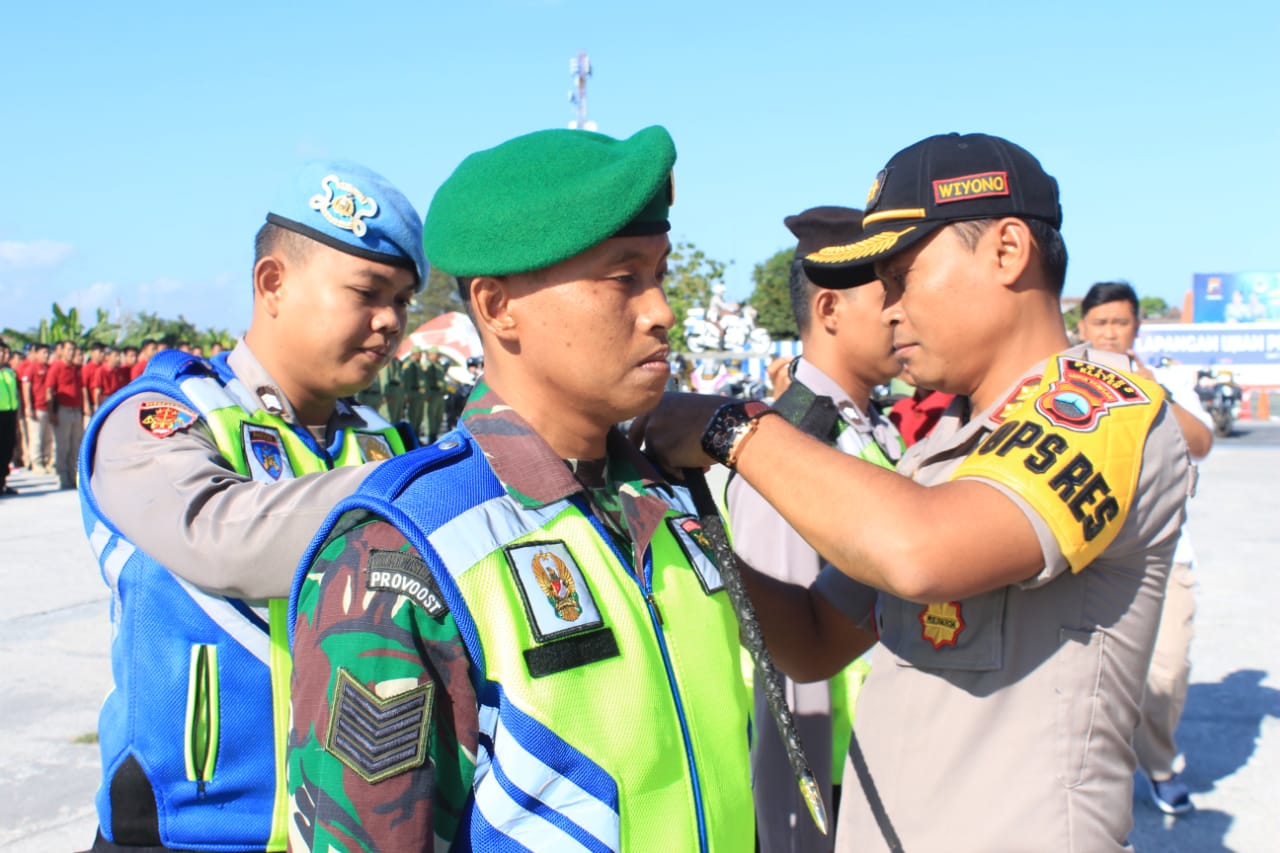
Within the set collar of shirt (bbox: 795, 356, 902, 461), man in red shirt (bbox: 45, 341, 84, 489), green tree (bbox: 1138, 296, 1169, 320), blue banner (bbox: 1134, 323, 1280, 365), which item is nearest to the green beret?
collar of shirt (bbox: 795, 356, 902, 461)

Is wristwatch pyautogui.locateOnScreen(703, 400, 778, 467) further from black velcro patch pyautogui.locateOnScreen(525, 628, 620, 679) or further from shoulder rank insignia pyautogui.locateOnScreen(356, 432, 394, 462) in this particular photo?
shoulder rank insignia pyautogui.locateOnScreen(356, 432, 394, 462)

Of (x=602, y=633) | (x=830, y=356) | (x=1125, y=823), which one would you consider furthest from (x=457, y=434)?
(x=830, y=356)

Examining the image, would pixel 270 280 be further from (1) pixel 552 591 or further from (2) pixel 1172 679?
(2) pixel 1172 679

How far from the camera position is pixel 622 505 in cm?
162

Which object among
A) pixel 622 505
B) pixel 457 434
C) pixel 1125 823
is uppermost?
pixel 457 434

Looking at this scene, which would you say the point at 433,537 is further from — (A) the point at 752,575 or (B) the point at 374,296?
(B) the point at 374,296

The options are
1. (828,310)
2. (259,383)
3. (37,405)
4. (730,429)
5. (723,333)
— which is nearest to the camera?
(730,429)

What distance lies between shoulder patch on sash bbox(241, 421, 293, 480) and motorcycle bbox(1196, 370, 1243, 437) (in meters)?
24.8

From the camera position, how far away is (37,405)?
1722cm

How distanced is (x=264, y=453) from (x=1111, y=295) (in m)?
4.73

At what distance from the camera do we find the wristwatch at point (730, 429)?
1.75 m

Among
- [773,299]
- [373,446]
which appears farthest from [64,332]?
[773,299]

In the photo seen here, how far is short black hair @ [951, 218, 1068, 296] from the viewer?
76.9 inches

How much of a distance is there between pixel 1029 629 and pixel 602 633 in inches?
33.1
